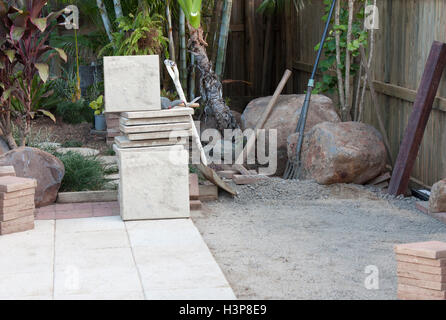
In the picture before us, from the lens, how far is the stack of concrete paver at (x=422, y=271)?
3750mm

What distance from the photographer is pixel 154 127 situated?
5.82m

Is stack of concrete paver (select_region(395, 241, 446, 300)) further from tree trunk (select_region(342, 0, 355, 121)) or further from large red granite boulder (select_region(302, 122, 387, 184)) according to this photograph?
tree trunk (select_region(342, 0, 355, 121))

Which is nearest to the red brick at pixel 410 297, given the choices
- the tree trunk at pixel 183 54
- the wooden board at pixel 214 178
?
the wooden board at pixel 214 178

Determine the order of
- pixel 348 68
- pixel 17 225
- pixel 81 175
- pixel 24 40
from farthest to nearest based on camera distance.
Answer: pixel 348 68 → pixel 24 40 → pixel 81 175 → pixel 17 225

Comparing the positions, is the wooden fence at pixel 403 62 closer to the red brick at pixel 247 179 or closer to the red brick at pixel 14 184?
the red brick at pixel 247 179

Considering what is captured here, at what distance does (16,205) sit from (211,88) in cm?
397

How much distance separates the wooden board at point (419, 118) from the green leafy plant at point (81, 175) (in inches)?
117

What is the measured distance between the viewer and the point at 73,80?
35.5ft

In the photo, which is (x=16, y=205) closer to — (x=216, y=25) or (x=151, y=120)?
(x=151, y=120)

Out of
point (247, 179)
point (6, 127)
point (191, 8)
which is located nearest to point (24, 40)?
point (6, 127)

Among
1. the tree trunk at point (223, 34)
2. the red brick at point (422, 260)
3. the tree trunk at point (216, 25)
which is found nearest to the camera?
the red brick at point (422, 260)

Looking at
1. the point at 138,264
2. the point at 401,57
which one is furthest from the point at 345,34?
the point at 138,264

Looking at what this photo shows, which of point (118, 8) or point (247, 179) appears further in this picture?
point (118, 8)
